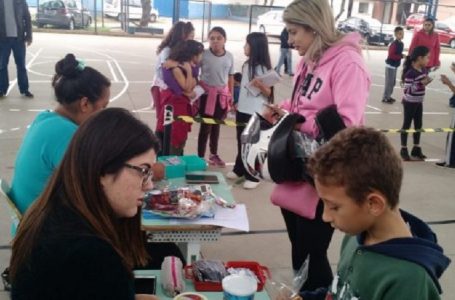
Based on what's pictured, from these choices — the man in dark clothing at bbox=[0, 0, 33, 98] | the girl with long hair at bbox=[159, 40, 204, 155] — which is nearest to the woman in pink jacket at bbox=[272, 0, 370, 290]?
the girl with long hair at bbox=[159, 40, 204, 155]

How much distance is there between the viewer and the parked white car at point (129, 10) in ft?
84.3

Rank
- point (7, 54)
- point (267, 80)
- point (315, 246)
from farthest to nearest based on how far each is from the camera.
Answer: point (7, 54), point (267, 80), point (315, 246)

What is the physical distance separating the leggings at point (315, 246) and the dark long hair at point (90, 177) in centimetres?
126

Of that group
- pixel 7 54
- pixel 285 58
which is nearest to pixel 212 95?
pixel 7 54

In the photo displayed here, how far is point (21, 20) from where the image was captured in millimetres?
8602

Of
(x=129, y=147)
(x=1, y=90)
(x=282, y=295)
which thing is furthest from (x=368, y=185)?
(x=1, y=90)

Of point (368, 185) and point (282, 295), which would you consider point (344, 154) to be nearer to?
point (368, 185)

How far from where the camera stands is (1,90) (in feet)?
28.6

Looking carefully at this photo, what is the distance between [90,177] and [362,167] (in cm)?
82

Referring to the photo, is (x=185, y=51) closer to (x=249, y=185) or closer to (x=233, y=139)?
(x=249, y=185)

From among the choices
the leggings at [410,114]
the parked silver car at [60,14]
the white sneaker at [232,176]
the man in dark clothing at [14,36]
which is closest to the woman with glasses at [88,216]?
the white sneaker at [232,176]

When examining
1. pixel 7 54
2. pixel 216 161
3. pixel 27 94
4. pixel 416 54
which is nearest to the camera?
pixel 216 161

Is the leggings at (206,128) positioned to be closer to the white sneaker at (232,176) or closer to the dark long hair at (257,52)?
the white sneaker at (232,176)

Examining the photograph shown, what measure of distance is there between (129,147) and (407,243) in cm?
88
